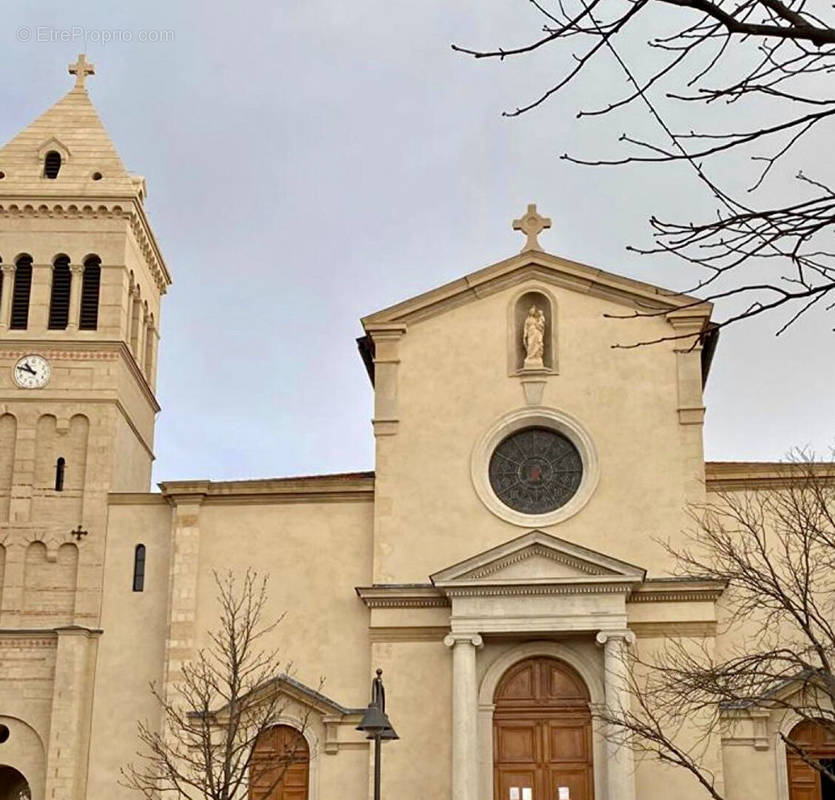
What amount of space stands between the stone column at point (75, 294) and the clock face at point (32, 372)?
0.95 m

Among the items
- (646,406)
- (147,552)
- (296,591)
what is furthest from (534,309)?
(147,552)

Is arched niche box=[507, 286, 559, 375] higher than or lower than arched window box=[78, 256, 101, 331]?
lower

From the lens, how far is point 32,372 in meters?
29.5

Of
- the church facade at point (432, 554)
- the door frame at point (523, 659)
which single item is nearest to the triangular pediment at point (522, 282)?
the church facade at point (432, 554)

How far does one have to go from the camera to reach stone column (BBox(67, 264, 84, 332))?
1180 inches

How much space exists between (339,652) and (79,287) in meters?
9.82

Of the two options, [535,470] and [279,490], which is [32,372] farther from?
[535,470]

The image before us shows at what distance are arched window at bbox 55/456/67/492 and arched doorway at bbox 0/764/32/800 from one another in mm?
5697

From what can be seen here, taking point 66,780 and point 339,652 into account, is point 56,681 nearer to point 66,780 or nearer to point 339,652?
point 66,780

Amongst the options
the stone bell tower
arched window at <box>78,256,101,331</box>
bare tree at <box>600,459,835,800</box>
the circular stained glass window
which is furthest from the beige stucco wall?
bare tree at <box>600,459,835,800</box>

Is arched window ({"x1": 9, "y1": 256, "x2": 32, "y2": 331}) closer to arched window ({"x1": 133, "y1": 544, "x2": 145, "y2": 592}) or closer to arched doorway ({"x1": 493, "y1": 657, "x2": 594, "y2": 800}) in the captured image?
arched window ({"x1": 133, "y1": 544, "x2": 145, "y2": 592})

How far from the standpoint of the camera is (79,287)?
3023 cm

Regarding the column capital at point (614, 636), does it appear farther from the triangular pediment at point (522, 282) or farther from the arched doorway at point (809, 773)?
the triangular pediment at point (522, 282)

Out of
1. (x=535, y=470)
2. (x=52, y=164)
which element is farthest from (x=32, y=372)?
(x=535, y=470)
